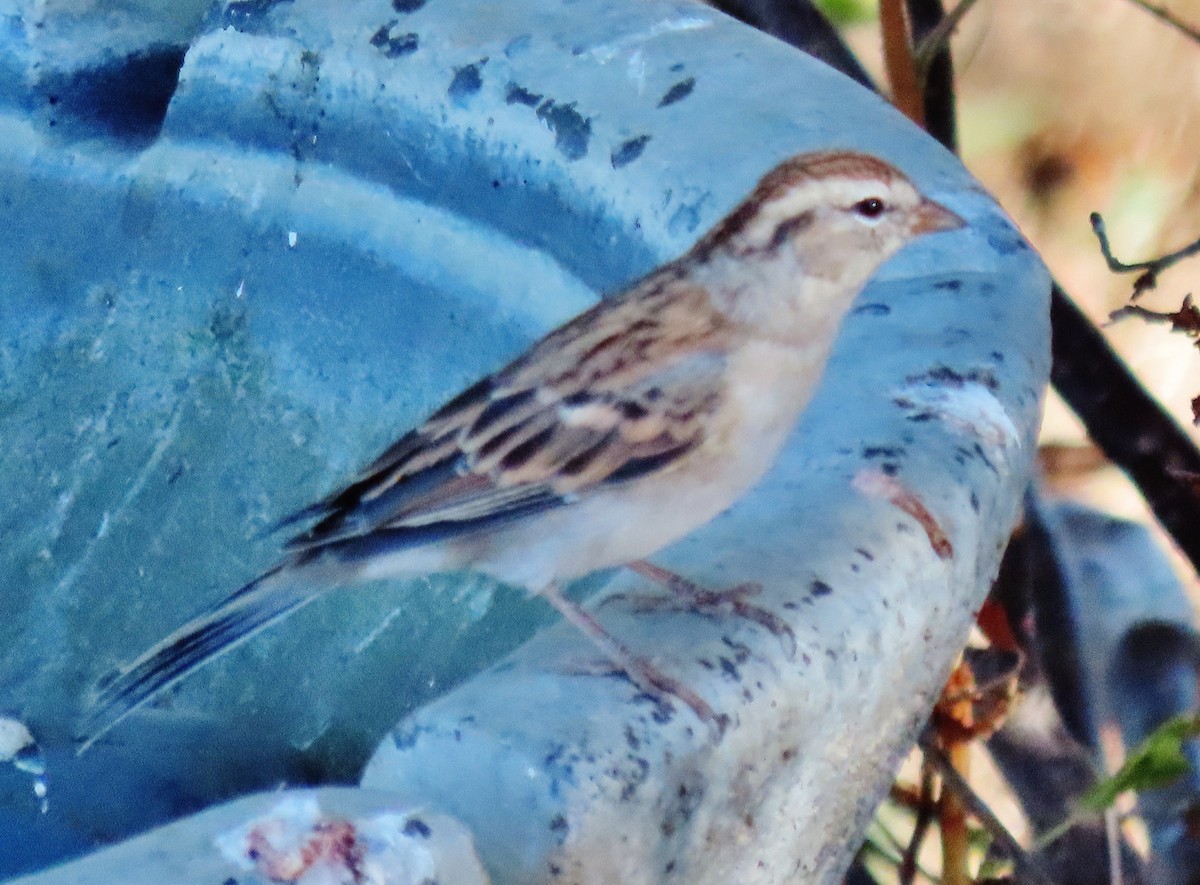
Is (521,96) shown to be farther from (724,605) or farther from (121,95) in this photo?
(724,605)

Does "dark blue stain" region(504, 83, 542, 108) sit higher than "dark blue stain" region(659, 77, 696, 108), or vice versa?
"dark blue stain" region(659, 77, 696, 108)

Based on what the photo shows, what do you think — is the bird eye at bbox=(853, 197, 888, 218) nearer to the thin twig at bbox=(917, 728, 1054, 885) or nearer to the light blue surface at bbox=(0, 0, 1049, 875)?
the light blue surface at bbox=(0, 0, 1049, 875)

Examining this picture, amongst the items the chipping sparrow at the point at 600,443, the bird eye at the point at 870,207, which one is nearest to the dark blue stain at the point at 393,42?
the chipping sparrow at the point at 600,443

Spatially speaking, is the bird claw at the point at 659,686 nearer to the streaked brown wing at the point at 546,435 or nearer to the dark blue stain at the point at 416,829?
the dark blue stain at the point at 416,829

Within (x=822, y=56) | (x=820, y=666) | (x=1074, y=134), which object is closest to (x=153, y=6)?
(x=822, y=56)

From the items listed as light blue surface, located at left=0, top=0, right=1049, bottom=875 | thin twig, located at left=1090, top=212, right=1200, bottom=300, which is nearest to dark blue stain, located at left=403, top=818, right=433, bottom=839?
light blue surface, located at left=0, top=0, right=1049, bottom=875

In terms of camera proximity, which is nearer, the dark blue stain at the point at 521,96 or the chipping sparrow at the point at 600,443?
the chipping sparrow at the point at 600,443
